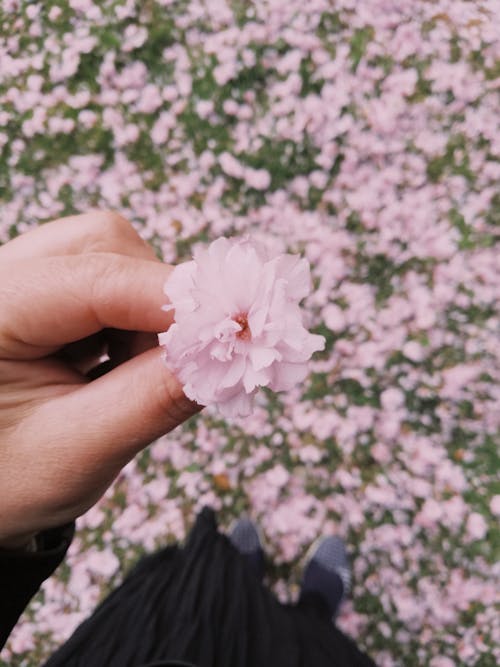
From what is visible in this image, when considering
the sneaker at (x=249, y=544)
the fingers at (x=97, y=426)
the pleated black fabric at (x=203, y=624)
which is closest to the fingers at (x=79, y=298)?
the fingers at (x=97, y=426)

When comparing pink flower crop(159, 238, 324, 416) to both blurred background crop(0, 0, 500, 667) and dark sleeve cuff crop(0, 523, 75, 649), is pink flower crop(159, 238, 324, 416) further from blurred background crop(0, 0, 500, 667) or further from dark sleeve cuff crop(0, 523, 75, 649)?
blurred background crop(0, 0, 500, 667)

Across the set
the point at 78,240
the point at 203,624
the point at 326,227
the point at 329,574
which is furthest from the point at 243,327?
the point at 326,227

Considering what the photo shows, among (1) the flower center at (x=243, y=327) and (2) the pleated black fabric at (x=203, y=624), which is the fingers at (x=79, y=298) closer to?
(1) the flower center at (x=243, y=327)

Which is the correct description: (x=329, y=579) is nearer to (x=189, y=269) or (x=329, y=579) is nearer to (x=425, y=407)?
(x=425, y=407)

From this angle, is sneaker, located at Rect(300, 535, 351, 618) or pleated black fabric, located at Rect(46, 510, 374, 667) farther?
sneaker, located at Rect(300, 535, 351, 618)

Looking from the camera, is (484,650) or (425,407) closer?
(484,650)

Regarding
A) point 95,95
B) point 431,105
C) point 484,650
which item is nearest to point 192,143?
point 95,95

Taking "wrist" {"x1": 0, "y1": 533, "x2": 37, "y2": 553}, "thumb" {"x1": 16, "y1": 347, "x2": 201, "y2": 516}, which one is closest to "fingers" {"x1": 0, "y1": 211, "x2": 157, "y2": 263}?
"thumb" {"x1": 16, "y1": 347, "x2": 201, "y2": 516}

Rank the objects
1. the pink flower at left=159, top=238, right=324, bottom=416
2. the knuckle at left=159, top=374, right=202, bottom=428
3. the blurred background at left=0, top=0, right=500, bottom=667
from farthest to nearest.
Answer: the blurred background at left=0, top=0, right=500, bottom=667
the knuckle at left=159, top=374, right=202, bottom=428
the pink flower at left=159, top=238, right=324, bottom=416
